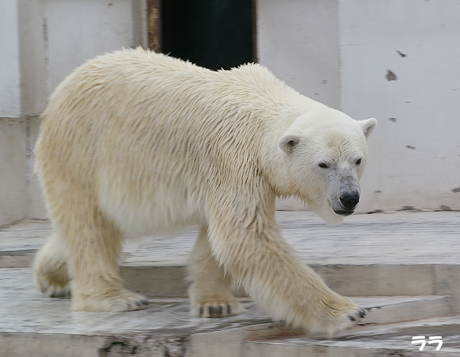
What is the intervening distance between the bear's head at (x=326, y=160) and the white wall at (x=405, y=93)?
2365 mm

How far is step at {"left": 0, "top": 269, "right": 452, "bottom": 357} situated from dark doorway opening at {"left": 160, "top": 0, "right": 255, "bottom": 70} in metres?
3.45

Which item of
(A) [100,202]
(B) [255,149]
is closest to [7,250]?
(A) [100,202]

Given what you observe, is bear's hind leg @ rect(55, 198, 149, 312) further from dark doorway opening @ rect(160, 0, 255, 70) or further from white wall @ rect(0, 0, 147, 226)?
dark doorway opening @ rect(160, 0, 255, 70)

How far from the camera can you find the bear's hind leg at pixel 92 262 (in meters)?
3.65

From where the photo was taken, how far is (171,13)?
22.3 feet

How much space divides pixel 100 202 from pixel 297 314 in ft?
3.77

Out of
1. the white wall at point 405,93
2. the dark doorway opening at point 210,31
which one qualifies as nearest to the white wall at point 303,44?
the white wall at point 405,93

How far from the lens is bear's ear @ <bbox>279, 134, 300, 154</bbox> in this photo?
3.11 meters

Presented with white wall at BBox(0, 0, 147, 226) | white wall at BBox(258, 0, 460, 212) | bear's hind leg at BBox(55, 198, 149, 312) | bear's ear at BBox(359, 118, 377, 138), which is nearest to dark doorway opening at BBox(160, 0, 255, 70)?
white wall at BBox(0, 0, 147, 226)

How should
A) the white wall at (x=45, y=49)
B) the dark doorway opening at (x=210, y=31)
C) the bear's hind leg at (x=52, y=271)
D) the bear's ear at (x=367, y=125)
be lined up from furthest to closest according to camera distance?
the dark doorway opening at (x=210, y=31)
the white wall at (x=45, y=49)
the bear's hind leg at (x=52, y=271)
the bear's ear at (x=367, y=125)

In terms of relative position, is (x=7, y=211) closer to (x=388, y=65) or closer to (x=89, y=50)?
(x=89, y=50)

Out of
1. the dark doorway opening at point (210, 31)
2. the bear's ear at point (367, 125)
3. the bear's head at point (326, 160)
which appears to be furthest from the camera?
the dark doorway opening at point (210, 31)

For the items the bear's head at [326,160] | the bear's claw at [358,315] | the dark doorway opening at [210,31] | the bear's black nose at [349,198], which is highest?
the dark doorway opening at [210,31]

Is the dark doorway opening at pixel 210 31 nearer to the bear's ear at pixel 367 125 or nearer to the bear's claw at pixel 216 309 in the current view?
the bear's ear at pixel 367 125
